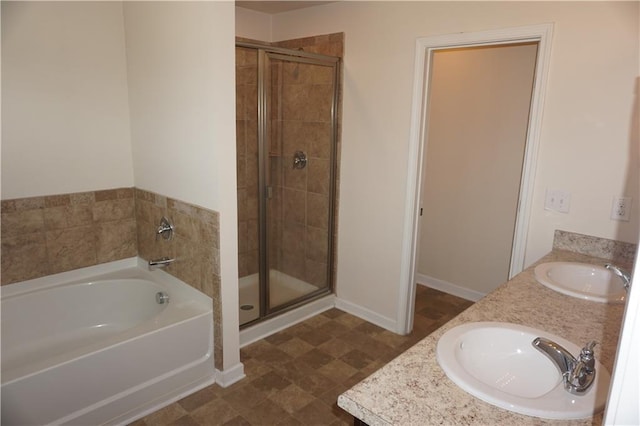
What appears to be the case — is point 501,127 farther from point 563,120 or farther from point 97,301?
point 97,301

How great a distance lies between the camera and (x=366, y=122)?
3059 mm

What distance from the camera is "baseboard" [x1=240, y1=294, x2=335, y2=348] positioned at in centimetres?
291

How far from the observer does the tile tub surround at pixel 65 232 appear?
252 cm

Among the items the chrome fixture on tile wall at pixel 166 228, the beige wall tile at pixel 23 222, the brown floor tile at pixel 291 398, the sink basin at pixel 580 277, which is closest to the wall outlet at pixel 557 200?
Result: the sink basin at pixel 580 277

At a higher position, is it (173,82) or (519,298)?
(173,82)

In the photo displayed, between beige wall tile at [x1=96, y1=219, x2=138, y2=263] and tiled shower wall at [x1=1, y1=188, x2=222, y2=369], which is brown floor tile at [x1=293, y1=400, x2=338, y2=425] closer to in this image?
tiled shower wall at [x1=1, y1=188, x2=222, y2=369]

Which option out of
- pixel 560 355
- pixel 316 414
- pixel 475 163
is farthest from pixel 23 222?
pixel 475 163

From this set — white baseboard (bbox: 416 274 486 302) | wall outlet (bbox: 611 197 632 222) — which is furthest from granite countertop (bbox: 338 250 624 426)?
white baseboard (bbox: 416 274 486 302)

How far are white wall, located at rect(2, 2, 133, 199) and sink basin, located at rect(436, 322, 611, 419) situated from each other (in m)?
2.55

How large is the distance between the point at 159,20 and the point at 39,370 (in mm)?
1951

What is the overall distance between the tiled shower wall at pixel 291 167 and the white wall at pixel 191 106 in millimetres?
562

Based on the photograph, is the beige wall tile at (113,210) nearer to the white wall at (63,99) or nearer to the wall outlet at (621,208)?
the white wall at (63,99)

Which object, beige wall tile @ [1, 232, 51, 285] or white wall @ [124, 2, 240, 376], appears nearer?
white wall @ [124, 2, 240, 376]

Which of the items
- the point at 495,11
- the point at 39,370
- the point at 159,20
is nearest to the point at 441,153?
the point at 495,11
